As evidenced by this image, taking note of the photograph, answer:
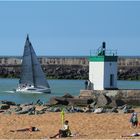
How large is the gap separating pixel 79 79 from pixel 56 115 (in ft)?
206

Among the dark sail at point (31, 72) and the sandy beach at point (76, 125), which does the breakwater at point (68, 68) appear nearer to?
the dark sail at point (31, 72)

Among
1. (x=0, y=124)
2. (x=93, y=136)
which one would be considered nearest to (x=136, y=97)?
(x=0, y=124)

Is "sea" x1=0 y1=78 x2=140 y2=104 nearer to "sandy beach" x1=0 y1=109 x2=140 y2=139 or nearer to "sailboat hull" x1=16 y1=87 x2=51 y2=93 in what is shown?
"sailboat hull" x1=16 y1=87 x2=51 y2=93

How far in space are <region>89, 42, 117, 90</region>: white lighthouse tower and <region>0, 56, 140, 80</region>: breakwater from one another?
5067 cm

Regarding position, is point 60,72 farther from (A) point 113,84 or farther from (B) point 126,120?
(B) point 126,120

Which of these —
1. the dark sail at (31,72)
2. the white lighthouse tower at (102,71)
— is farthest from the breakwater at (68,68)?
the white lighthouse tower at (102,71)

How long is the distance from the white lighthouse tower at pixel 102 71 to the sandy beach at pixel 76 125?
9514mm

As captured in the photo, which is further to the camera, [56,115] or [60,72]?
[60,72]

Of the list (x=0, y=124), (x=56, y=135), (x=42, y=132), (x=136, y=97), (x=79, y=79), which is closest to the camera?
(x=56, y=135)

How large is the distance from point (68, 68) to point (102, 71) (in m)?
60.2

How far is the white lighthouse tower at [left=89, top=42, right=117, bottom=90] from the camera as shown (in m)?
39.5

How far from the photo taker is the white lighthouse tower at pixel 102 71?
39531mm

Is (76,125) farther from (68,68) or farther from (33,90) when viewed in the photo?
(68,68)

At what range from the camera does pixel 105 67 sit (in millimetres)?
39594
